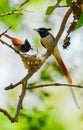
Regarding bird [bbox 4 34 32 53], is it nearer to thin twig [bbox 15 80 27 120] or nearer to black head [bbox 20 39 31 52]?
black head [bbox 20 39 31 52]

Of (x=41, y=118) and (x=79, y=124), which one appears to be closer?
(x=41, y=118)

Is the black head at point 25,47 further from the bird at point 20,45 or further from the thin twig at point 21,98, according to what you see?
the thin twig at point 21,98

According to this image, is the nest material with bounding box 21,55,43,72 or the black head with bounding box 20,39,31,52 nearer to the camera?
the nest material with bounding box 21,55,43,72

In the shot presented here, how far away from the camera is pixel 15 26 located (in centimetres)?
315

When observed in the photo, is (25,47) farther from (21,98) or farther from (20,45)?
(21,98)

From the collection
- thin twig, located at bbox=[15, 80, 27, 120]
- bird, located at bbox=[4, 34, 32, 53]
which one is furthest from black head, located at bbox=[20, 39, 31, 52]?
thin twig, located at bbox=[15, 80, 27, 120]

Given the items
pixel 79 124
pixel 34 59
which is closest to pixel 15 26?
pixel 79 124

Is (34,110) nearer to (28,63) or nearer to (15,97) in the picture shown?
(15,97)

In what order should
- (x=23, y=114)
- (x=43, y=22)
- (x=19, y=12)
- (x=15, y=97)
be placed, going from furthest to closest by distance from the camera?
(x=43, y=22) < (x=15, y=97) < (x=23, y=114) < (x=19, y=12)

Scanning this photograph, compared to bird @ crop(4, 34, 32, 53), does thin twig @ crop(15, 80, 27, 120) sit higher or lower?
lower

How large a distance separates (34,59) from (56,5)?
7.9 inches

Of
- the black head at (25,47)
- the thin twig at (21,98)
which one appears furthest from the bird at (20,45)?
the thin twig at (21,98)

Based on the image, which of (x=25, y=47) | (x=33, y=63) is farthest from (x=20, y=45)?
(x=33, y=63)

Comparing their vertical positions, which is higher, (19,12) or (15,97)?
(19,12)
